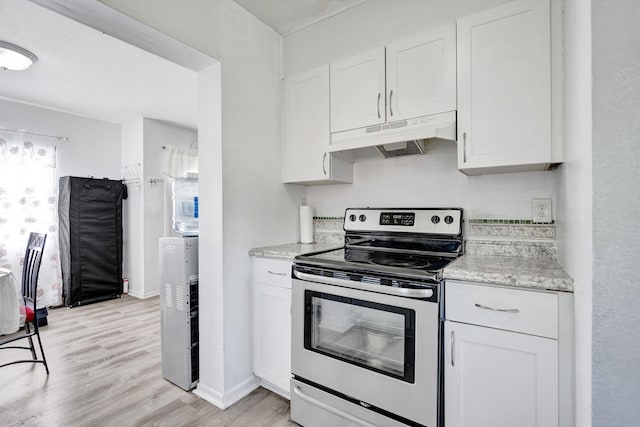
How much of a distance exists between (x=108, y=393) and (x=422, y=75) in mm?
2786

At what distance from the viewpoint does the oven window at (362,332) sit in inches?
55.4

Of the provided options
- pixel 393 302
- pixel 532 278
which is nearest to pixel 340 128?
pixel 393 302

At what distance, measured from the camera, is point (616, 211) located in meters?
0.81

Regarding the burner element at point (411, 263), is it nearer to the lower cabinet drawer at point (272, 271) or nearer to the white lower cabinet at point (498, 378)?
the white lower cabinet at point (498, 378)

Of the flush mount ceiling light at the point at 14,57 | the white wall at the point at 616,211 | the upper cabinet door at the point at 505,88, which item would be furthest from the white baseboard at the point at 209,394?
the flush mount ceiling light at the point at 14,57

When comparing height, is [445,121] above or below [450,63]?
below

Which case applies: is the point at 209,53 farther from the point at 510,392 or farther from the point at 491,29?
the point at 510,392

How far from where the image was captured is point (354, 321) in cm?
157

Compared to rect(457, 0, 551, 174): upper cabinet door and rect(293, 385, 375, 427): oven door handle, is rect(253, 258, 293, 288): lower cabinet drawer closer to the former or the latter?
rect(293, 385, 375, 427): oven door handle

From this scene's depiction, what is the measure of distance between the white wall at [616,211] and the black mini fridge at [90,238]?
188 inches

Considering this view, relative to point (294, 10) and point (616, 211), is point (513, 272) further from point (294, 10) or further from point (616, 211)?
point (294, 10)

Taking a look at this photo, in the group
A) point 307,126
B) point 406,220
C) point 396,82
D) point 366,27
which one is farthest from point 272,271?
point 366,27

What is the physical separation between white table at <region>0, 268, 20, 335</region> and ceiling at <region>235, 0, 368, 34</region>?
2366 mm

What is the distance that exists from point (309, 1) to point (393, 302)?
1.92 m
